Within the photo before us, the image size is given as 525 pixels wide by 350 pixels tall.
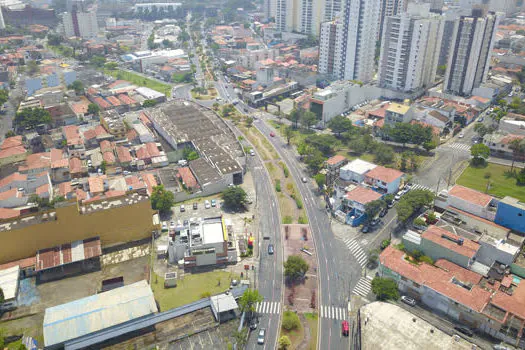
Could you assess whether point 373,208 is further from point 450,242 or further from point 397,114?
point 397,114

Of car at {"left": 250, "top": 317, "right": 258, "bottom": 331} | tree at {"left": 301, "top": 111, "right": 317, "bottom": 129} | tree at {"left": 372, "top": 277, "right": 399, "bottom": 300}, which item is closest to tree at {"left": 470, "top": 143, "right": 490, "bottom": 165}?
tree at {"left": 301, "top": 111, "right": 317, "bottom": 129}

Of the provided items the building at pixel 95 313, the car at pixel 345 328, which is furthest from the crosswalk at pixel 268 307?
the building at pixel 95 313

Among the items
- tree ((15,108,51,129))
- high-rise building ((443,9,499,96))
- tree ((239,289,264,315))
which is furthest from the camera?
high-rise building ((443,9,499,96))

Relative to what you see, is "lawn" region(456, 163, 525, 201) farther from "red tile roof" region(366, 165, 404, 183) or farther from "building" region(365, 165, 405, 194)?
"red tile roof" region(366, 165, 404, 183)

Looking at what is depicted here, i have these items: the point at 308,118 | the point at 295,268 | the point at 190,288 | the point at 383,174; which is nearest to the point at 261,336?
the point at 295,268

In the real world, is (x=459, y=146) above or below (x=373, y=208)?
below

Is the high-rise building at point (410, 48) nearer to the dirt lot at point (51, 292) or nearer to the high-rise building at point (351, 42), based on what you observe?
the high-rise building at point (351, 42)

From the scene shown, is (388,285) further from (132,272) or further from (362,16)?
(362,16)
